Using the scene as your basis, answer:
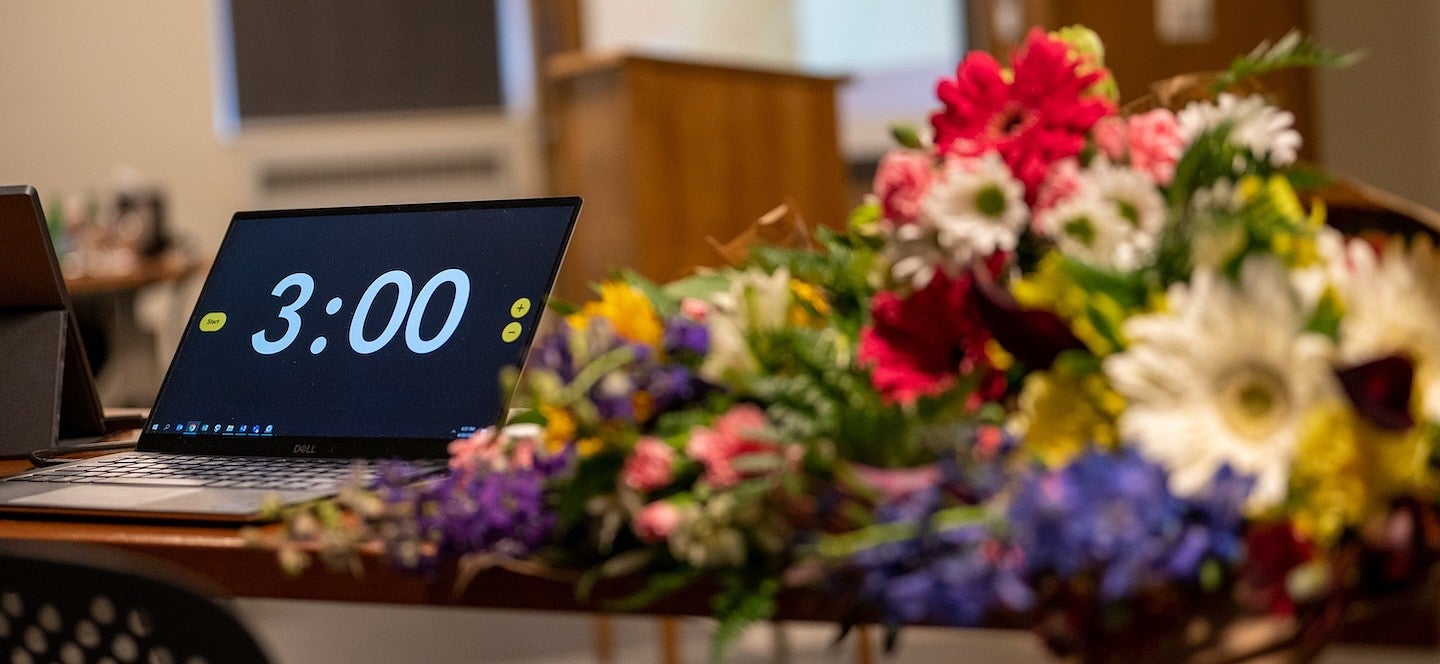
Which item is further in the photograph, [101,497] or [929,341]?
[101,497]

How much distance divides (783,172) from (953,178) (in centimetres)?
331

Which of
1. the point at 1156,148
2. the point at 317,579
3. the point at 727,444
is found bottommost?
the point at 317,579

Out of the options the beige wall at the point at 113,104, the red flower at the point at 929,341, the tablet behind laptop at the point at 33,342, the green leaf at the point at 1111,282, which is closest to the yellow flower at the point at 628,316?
the red flower at the point at 929,341

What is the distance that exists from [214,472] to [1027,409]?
2.13 ft

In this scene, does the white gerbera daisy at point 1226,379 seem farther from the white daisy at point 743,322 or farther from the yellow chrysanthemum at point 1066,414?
the white daisy at point 743,322

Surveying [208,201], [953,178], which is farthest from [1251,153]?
[208,201]

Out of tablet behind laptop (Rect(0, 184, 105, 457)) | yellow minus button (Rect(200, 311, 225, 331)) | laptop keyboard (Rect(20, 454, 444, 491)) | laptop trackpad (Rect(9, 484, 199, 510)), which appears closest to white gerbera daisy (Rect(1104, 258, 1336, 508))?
laptop keyboard (Rect(20, 454, 444, 491))

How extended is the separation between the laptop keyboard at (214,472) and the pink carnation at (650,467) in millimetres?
287

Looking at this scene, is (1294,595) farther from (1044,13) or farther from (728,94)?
(1044,13)

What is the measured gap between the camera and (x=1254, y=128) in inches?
25.6

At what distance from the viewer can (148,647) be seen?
0.62m

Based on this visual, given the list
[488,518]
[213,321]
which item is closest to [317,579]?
[488,518]

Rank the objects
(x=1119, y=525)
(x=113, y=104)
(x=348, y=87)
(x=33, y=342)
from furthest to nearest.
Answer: (x=113, y=104), (x=348, y=87), (x=33, y=342), (x=1119, y=525)

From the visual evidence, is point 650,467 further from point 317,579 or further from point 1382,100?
point 1382,100
